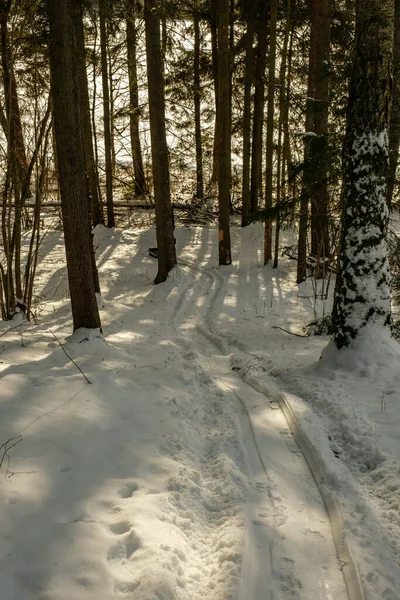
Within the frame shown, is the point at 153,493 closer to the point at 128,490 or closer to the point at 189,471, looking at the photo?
the point at 128,490

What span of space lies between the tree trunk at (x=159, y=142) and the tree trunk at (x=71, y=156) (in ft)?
17.5

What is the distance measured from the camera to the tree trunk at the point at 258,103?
1736 cm

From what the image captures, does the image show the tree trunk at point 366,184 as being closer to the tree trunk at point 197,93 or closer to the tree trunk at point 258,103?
the tree trunk at point 258,103

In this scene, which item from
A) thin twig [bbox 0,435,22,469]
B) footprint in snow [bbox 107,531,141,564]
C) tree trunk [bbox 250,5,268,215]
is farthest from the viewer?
tree trunk [bbox 250,5,268,215]

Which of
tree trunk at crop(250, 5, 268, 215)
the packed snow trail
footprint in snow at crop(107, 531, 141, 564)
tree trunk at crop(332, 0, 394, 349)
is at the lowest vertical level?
the packed snow trail

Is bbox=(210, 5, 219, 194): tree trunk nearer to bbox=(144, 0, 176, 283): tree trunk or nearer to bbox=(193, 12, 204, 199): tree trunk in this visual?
bbox=(193, 12, 204, 199): tree trunk

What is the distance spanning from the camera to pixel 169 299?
11477mm

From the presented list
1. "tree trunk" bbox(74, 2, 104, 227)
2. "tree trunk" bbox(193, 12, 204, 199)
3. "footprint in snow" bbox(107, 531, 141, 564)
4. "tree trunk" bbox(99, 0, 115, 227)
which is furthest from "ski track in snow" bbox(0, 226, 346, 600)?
"tree trunk" bbox(193, 12, 204, 199)

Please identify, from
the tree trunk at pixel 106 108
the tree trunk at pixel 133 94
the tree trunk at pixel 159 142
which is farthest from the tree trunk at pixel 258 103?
the tree trunk at pixel 159 142

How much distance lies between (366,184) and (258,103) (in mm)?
14410

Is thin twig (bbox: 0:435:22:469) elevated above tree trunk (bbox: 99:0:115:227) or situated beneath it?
situated beneath

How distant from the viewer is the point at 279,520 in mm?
3363

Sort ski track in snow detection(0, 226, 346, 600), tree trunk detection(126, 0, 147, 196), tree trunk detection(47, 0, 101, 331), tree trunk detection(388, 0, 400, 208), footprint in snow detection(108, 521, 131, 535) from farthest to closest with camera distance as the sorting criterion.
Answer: tree trunk detection(126, 0, 147, 196), tree trunk detection(388, 0, 400, 208), tree trunk detection(47, 0, 101, 331), footprint in snow detection(108, 521, 131, 535), ski track in snow detection(0, 226, 346, 600)

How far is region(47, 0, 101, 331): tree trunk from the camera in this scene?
20.3 feet
